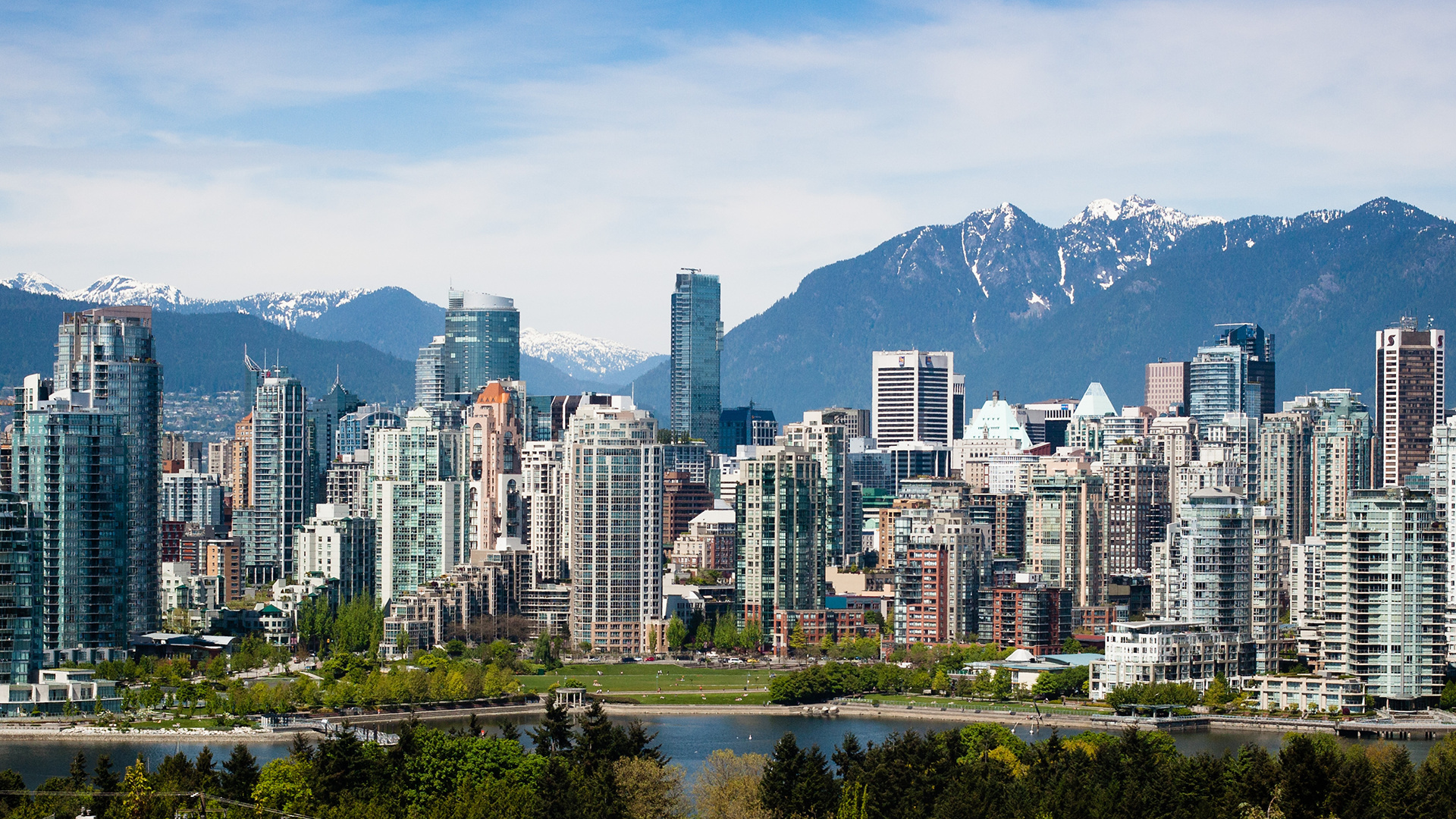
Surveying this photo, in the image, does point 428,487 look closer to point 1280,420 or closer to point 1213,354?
point 1280,420

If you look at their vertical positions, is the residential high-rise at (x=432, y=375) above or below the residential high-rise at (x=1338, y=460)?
above

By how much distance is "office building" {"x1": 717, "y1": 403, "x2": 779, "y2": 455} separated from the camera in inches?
7372

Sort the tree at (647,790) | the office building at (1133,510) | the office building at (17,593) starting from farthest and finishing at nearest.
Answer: the office building at (1133,510) → the office building at (17,593) → the tree at (647,790)

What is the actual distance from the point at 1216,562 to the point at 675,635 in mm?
26126

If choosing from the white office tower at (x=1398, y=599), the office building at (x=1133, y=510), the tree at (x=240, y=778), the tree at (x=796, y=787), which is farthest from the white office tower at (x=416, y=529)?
the tree at (x=796, y=787)

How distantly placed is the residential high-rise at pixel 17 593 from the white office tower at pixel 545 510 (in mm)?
32385

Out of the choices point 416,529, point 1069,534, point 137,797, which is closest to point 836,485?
point 1069,534

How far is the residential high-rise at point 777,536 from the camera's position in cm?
10719

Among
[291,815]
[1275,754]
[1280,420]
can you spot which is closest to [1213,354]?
[1280,420]

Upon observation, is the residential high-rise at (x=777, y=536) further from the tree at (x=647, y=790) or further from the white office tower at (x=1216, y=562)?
the tree at (x=647, y=790)

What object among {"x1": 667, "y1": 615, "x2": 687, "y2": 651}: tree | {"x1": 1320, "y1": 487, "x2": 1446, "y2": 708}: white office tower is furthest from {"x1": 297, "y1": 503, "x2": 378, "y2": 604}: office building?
{"x1": 1320, "y1": 487, "x2": 1446, "y2": 708}: white office tower

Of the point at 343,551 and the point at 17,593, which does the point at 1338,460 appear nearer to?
the point at 343,551

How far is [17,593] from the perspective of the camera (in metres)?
82.1

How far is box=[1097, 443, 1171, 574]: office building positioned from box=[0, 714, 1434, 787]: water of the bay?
4173 centimetres
